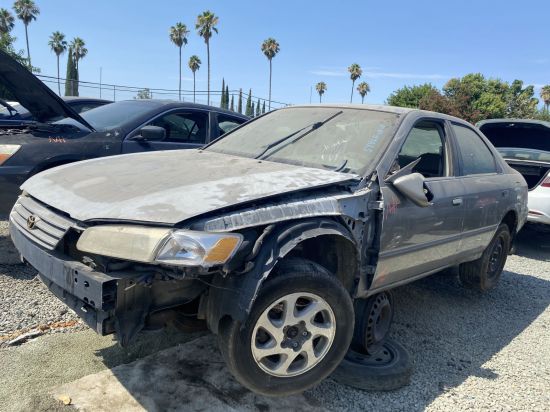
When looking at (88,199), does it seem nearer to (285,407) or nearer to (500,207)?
(285,407)

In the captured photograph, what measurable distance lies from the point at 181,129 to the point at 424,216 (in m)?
3.49

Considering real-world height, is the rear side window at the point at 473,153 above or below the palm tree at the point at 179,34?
below

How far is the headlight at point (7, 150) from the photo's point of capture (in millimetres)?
4230

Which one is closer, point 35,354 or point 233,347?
point 233,347

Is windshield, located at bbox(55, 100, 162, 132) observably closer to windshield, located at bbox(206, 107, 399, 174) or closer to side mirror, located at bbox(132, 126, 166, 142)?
side mirror, located at bbox(132, 126, 166, 142)

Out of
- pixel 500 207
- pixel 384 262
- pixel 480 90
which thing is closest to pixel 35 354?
pixel 384 262

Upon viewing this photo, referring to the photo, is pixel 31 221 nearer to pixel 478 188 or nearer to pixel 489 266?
pixel 478 188

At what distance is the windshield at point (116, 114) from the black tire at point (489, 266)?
12.8 feet

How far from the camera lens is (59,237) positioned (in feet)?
7.89

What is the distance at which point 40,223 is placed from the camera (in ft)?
8.52

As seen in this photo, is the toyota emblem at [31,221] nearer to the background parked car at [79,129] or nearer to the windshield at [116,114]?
the background parked car at [79,129]

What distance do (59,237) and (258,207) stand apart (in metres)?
1.02

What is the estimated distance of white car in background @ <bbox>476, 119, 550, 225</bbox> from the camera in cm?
631

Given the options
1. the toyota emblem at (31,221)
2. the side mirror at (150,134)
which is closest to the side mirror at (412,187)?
the toyota emblem at (31,221)
